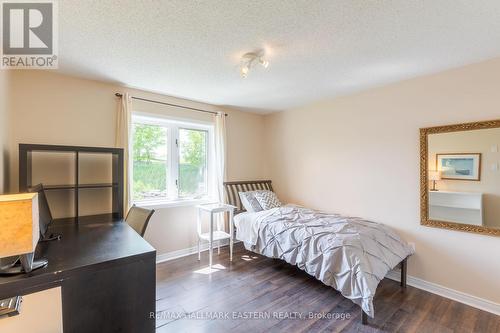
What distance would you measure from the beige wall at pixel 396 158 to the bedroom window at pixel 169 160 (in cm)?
158

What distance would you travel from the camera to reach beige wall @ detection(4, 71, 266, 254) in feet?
7.89

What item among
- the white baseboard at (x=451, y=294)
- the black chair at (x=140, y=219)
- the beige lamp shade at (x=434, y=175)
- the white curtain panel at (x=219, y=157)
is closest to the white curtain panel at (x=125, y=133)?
the black chair at (x=140, y=219)

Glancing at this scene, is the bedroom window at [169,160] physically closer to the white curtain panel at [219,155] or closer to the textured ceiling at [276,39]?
the white curtain panel at [219,155]

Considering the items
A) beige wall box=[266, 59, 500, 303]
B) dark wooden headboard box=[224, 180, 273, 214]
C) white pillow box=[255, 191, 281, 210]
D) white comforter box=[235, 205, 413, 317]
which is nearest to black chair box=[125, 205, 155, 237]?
white comforter box=[235, 205, 413, 317]

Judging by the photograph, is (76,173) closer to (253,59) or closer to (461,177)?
(253,59)

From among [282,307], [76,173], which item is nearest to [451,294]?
[282,307]

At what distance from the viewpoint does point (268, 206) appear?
371 cm

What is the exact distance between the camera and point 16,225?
0.95 metres

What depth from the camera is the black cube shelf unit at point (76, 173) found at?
2.16 metres

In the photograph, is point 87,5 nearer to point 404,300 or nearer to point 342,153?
point 342,153

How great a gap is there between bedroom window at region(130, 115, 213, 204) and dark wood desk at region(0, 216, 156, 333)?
5.62 feet

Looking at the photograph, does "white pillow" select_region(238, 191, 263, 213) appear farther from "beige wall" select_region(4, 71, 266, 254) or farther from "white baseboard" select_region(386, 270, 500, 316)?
"white baseboard" select_region(386, 270, 500, 316)

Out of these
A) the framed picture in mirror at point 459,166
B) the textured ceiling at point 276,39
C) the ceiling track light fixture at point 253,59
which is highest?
the textured ceiling at point 276,39

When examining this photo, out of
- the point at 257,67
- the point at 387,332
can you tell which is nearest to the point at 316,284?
the point at 387,332
